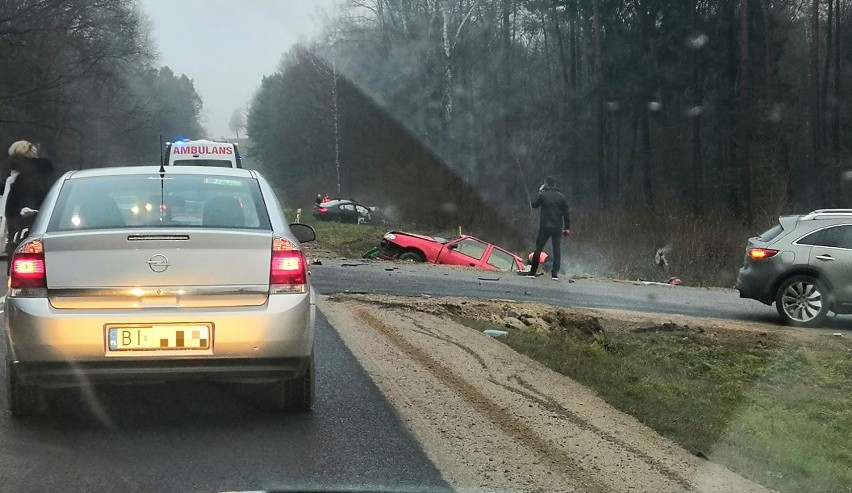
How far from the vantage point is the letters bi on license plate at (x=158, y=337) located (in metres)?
5.29

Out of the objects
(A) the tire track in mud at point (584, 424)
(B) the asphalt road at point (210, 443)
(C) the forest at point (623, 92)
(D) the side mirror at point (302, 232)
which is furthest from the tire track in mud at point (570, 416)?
(C) the forest at point (623, 92)

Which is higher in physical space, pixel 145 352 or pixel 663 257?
pixel 145 352

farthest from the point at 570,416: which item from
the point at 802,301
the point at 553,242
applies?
the point at 553,242

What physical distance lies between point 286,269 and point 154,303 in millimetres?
755

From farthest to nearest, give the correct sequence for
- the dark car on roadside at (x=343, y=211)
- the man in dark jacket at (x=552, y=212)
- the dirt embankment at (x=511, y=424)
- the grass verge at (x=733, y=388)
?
the dark car on roadside at (x=343, y=211), the man in dark jacket at (x=552, y=212), the grass verge at (x=733, y=388), the dirt embankment at (x=511, y=424)

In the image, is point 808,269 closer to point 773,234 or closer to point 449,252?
point 773,234

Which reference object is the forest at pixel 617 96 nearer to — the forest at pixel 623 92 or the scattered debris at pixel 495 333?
the forest at pixel 623 92

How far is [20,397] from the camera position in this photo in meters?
5.88

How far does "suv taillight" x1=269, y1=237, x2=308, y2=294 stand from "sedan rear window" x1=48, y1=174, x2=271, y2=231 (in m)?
0.23

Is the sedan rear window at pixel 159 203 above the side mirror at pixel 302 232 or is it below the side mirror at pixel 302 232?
above

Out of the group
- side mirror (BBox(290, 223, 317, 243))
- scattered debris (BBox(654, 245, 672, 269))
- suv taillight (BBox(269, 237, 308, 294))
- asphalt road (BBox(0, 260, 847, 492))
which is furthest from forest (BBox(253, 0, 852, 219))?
suv taillight (BBox(269, 237, 308, 294))

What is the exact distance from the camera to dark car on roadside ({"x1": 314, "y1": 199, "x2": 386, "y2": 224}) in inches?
1967

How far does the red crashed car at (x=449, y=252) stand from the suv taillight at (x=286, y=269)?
54.4 ft

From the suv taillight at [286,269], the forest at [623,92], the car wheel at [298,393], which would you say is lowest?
the car wheel at [298,393]
